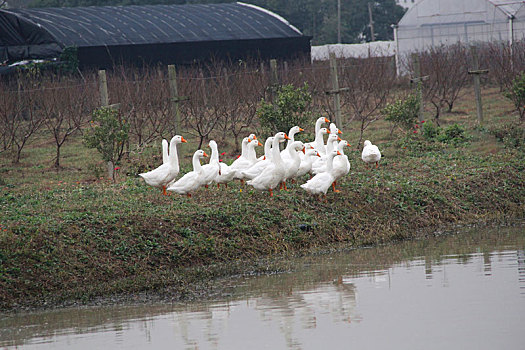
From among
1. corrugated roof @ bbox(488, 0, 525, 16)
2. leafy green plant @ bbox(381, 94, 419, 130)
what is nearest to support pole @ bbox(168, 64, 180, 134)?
leafy green plant @ bbox(381, 94, 419, 130)

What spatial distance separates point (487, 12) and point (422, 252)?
89.8 ft

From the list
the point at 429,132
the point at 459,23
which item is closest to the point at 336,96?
the point at 429,132

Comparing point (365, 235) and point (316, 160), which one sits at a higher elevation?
point (316, 160)

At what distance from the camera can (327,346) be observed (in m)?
6.64

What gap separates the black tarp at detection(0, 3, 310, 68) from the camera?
1107 inches

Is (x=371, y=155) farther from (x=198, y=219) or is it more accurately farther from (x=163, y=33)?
(x=163, y=33)

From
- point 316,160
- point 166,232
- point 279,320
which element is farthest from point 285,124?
point 279,320

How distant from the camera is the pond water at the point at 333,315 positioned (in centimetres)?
685

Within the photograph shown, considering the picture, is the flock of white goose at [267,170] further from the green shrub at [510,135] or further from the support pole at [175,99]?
the green shrub at [510,135]

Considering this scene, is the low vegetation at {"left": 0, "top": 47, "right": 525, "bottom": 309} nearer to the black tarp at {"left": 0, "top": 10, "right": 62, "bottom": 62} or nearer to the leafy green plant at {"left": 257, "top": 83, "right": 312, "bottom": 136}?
the leafy green plant at {"left": 257, "top": 83, "right": 312, "bottom": 136}

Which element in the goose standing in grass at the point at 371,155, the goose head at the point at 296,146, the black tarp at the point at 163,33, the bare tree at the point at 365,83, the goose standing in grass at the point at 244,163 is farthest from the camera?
the black tarp at the point at 163,33

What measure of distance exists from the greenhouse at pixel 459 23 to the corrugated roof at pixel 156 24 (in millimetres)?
7433

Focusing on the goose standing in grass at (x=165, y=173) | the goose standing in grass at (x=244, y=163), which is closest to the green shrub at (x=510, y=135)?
the goose standing in grass at (x=244, y=163)

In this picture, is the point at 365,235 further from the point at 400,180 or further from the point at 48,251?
the point at 48,251
